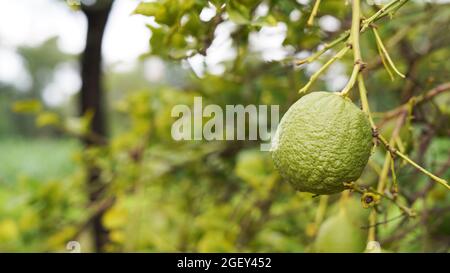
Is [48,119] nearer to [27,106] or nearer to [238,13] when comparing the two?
[27,106]

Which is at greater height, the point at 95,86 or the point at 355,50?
the point at 355,50

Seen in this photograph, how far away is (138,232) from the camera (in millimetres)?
1435

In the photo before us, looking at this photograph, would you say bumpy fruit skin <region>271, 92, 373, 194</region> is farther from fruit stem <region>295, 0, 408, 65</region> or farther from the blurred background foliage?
the blurred background foliage

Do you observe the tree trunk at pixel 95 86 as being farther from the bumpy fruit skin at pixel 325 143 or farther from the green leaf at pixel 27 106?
the bumpy fruit skin at pixel 325 143

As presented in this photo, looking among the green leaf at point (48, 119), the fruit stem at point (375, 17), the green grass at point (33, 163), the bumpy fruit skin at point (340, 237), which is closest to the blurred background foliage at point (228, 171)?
the green leaf at point (48, 119)

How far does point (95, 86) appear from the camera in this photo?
216 centimetres

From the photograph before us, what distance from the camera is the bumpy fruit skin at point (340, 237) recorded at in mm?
796

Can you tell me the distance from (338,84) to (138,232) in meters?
0.73

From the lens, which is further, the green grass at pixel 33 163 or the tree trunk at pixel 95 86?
the green grass at pixel 33 163

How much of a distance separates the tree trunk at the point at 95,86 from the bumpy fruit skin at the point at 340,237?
1.06m

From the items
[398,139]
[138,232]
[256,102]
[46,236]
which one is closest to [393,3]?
[398,139]

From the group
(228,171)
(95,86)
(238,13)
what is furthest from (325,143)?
(95,86)

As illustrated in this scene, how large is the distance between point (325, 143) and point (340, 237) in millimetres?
315
